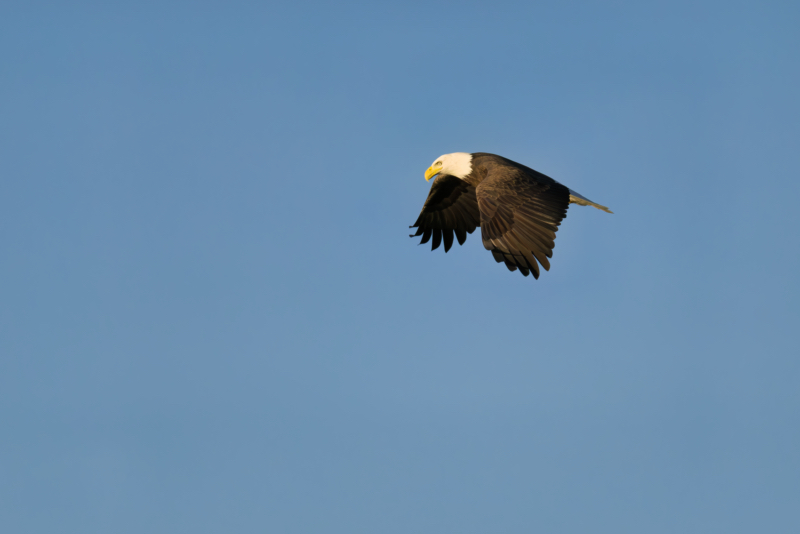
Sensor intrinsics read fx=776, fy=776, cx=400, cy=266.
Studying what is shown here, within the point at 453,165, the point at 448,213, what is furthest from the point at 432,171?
the point at 448,213

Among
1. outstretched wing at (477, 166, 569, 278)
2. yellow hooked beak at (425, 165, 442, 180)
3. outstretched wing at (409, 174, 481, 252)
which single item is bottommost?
outstretched wing at (477, 166, 569, 278)

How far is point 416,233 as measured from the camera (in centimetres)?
1559

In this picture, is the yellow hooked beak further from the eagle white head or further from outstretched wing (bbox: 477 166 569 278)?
outstretched wing (bbox: 477 166 569 278)

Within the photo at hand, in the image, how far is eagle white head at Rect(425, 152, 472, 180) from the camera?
1423 centimetres

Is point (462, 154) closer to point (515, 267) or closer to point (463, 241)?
point (463, 241)

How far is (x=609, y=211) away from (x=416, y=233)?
4207 mm

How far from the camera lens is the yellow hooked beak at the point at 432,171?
14.9m

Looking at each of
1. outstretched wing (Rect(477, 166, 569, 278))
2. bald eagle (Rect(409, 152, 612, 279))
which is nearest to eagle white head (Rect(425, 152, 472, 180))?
bald eagle (Rect(409, 152, 612, 279))

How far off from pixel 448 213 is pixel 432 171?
0.93m

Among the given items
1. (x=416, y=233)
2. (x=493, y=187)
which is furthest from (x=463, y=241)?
(x=493, y=187)

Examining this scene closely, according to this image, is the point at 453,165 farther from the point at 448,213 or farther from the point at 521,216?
the point at 521,216

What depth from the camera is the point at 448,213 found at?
50.5ft

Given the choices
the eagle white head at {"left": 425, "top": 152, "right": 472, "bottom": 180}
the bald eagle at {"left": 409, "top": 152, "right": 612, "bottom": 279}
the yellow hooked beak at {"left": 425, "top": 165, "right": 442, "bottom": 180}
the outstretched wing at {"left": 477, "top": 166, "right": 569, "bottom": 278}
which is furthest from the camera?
the yellow hooked beak at {"left": 425, "top": 165, "right": 442, "bottom": 180}

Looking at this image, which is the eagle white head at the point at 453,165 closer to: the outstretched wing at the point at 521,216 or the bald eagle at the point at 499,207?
the bald eagle at the point at 499,207
